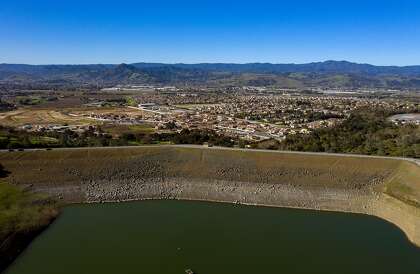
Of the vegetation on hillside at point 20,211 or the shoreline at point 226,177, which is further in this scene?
the shoreline at point 226,177

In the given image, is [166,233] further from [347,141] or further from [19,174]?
[347,141]

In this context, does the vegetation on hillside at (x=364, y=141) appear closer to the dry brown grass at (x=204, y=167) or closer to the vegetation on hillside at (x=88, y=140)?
the dry brown grass at (x=204, y=167)

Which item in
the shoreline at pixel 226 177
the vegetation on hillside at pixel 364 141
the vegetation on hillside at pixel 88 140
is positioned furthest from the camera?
the vegetation on hillside at pixel 88 140

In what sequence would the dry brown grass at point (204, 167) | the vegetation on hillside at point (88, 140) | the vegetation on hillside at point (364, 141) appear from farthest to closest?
the vegetation on hillside at point (88, 140) → the vegetation on hillside at point (364, 141) → the dry brown grass at point (204, 167)

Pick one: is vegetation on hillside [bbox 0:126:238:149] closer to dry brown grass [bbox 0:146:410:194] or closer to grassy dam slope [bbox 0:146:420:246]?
grassy dam slope [bbox 0:146:420:246]

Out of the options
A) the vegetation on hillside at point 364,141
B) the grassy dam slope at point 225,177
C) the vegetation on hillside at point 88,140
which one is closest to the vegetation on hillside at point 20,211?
the grassy dam slope at point 225,177

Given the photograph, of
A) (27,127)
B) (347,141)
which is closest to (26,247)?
(347,141)

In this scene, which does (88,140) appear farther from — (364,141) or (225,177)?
(364,141)

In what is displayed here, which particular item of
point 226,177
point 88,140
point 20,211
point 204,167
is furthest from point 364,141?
point 20,211
